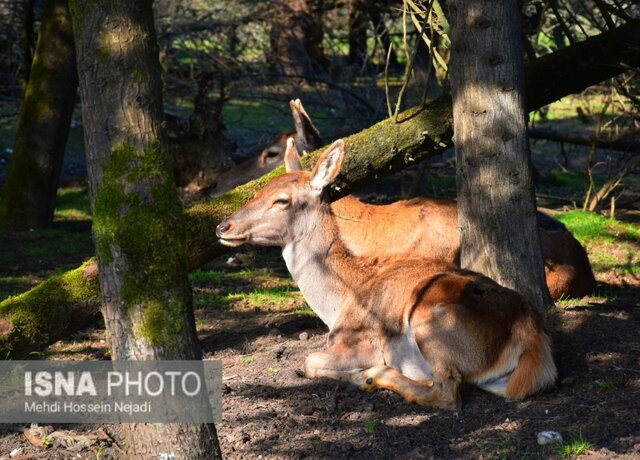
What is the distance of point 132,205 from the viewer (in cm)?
449

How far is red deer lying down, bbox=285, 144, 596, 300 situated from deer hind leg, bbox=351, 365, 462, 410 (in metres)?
1.38

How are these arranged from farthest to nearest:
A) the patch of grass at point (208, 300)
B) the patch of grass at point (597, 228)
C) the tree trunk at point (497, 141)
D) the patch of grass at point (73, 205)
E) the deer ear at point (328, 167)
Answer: the patch of grass at point (73, 205) → the patch of grass at point (597, 228) → the patch of grass at point (208, 300) → the deer ear at point (328, 167) → the tree trunk at point (497, 141)

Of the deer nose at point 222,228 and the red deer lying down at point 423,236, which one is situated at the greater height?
the deer nose at point 222,228

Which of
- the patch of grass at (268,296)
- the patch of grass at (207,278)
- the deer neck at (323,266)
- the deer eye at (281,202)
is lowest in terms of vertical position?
the patch of grass at (268,296)

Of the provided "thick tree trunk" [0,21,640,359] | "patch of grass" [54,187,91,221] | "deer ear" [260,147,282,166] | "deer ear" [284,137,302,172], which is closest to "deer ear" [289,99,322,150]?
"deer ear" [260,147,282,166]

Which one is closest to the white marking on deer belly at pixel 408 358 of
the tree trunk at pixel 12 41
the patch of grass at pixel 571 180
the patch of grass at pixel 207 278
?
the patch of grass at pixel 207 278

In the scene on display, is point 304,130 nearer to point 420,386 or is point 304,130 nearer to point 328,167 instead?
point 328,167

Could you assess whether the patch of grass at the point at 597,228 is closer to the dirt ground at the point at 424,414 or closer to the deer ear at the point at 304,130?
the deer ear at the point at 304,130

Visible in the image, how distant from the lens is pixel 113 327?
453 cm

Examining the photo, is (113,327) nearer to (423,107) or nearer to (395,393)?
(395,393)

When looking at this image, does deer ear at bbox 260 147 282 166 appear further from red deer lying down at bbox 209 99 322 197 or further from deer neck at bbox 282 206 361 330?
deer neck at bbox 282 206 361 330

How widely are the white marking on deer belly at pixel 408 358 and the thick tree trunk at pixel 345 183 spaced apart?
1.54 m

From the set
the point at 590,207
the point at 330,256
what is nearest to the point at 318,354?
the point at 330,256

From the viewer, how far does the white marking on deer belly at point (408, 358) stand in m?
6.15
